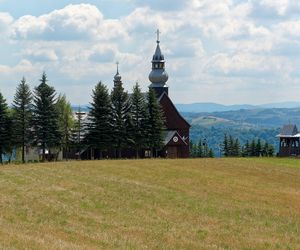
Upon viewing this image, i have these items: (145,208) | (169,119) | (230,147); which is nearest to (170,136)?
(169,119)

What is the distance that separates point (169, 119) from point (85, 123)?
2197 cm

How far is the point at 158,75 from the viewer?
98.8m

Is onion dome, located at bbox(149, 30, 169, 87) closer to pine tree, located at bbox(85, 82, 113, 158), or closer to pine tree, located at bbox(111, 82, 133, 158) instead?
pine tree, located at bbox(111, 82, 133, 158)

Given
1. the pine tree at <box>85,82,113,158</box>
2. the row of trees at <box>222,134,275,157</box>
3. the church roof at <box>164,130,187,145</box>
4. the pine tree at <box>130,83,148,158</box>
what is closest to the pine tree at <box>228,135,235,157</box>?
the row of trees at <box>222,134,275,157</box>

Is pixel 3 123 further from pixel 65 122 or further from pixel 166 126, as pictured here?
pixel 166 126

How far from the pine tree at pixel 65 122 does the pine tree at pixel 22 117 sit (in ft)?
12.5

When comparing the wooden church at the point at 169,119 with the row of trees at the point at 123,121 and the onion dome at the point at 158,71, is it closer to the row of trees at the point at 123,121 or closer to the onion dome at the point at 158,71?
the onion dome at the point at 158,71

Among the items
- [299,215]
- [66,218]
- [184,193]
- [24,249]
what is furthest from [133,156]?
[24,249]

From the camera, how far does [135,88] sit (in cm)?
7662

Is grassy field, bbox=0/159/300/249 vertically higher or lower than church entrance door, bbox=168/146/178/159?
lower

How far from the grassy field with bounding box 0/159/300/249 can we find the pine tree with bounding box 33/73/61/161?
51.3ft

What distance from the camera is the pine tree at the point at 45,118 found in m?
67.8

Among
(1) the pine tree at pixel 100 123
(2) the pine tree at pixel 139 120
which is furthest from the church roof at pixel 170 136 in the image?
(1) the pine tree at pixel 100 123

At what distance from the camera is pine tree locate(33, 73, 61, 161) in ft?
222
